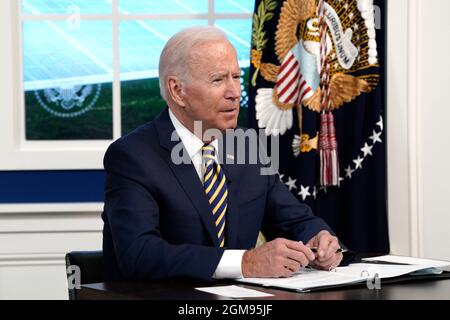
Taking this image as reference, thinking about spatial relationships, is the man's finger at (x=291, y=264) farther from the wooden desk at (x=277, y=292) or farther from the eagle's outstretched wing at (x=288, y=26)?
the eagle's outstretched wing at (x=288, y=26)

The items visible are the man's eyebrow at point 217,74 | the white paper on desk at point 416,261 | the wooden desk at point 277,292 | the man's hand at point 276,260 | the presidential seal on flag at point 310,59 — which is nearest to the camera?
the wooden desk at point 277,292

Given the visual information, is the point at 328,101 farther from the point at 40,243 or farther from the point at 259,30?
the point at 40,243

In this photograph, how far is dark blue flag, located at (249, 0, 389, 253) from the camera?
3607 millimetres

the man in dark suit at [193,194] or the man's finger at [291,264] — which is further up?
the man in dark suit at [193,194]

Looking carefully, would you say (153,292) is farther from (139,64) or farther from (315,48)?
(139,64)

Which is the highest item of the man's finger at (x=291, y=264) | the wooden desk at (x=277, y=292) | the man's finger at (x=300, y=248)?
the man's finger at (x=300, y=248)

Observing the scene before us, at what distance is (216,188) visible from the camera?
2406mm

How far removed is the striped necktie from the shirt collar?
0.07ft

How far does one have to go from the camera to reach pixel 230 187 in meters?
2.47

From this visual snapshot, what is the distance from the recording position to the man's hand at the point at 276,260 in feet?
6.65

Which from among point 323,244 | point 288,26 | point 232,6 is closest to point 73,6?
point 232,6

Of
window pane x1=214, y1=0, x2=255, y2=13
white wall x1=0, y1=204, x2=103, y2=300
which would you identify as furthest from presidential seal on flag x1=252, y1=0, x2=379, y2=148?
white wall x1=0, y1=204, x2=103, y2=300

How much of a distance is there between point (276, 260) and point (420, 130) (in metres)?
2.01

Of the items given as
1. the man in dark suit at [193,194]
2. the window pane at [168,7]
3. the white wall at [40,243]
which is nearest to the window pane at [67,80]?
the window pane at [168,7]
